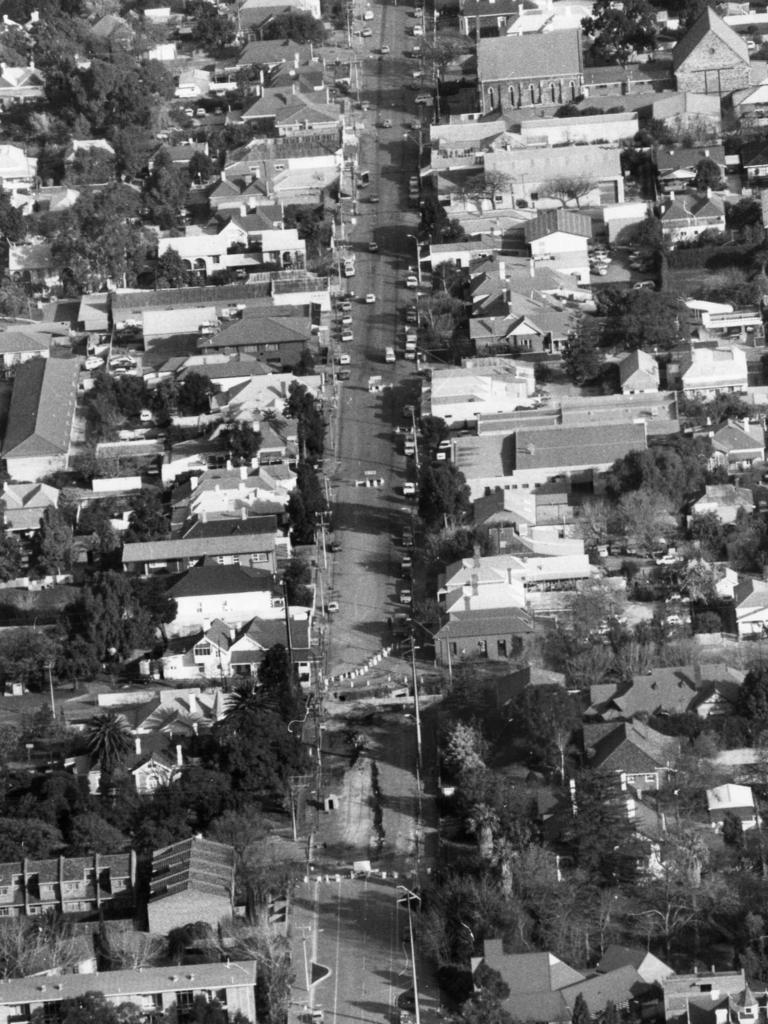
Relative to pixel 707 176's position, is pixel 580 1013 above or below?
below

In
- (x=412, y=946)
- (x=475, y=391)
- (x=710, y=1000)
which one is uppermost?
(x=475, y=391)

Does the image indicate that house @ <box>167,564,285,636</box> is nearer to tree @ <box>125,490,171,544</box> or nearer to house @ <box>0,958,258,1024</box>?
tree @ <box>125,490,171,544</box>

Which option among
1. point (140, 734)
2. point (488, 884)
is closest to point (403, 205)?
point (140, 734)

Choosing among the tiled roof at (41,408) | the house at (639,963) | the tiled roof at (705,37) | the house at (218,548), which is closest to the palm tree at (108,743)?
the house at (218,548)

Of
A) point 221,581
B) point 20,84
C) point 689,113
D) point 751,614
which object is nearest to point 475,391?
point 221,581

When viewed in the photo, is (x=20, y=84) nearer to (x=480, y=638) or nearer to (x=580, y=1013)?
(x=480, y=638)

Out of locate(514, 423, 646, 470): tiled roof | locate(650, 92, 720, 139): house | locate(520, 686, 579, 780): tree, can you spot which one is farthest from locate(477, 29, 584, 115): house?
locate(520, 686, 579, 780): tree

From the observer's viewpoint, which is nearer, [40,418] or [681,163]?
[40,418]

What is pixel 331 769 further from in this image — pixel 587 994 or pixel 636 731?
pixel 587 994
